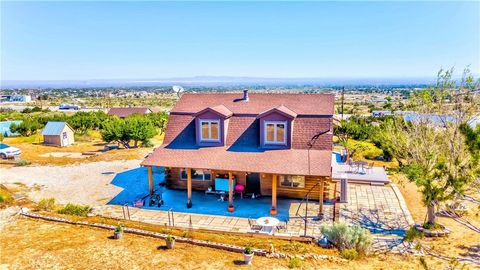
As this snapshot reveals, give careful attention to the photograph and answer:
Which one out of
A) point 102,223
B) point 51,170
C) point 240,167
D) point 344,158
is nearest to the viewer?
point 102,223

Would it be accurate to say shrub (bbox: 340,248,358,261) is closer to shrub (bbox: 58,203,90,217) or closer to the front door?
the front door

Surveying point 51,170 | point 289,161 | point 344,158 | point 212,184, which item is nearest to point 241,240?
point 289,161

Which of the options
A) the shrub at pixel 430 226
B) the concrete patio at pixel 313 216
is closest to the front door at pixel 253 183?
the concrete patio at pixel 313 216

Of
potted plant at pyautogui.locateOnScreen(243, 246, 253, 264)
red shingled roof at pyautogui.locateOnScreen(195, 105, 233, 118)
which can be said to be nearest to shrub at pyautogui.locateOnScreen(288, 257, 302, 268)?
potted plant at pyautogui.locateOnScreen(243, 246, 253, 264)

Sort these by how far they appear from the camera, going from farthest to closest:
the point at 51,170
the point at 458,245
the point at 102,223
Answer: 1. the point at 51,170
2. the point at 102,223
3. the point at 458,245

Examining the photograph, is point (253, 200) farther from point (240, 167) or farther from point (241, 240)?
point (241, 240)

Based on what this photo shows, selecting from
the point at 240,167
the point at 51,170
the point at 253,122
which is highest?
the point at 253,122

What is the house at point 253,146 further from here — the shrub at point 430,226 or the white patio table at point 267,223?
the shrub at point 430,226
